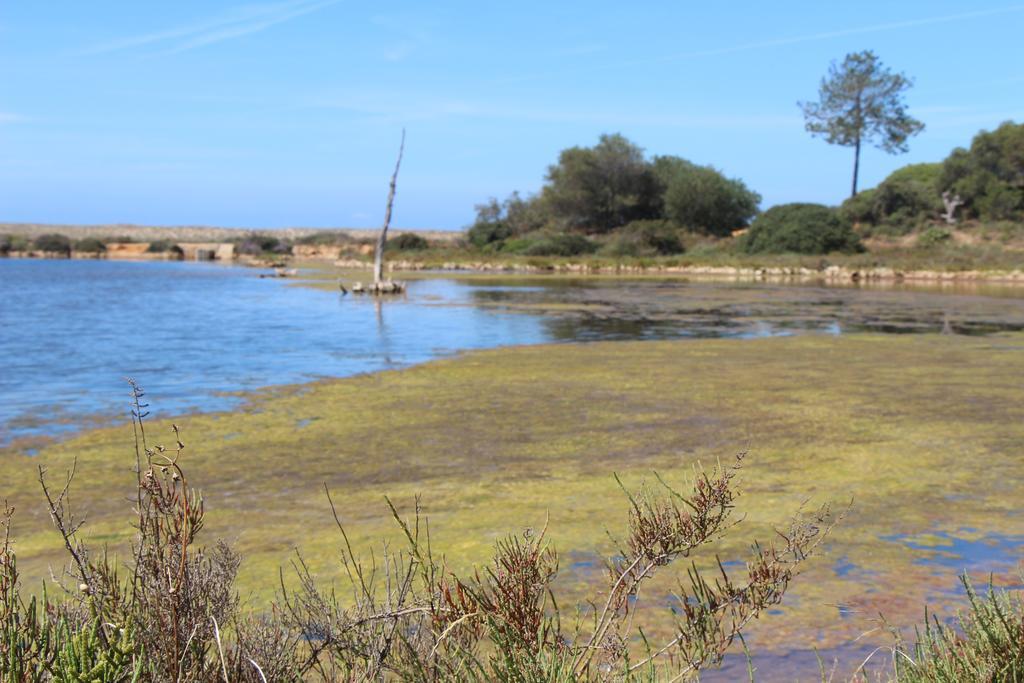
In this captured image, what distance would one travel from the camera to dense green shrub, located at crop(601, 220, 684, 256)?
58.8 meters

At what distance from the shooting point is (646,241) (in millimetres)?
61125

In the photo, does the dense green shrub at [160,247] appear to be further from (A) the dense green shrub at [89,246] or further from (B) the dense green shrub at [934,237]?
(B) the dense green shrub at [934,237]

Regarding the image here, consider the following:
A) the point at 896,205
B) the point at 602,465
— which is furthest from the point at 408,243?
the point at 602,465

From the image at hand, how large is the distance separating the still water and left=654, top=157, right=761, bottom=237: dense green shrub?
32.6m

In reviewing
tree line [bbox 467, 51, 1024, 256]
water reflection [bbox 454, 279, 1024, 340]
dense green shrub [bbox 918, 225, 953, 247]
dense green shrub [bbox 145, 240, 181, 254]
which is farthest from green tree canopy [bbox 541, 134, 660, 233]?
water reflection [bbox 454, 279, 1024, 340]

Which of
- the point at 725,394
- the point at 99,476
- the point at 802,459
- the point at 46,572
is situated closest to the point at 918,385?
the point at 725,394

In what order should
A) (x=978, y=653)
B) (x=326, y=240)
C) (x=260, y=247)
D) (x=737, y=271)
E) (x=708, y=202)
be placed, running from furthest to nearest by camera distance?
(x=326, y=240)
(x=260, y=247)
(x=708, y=202)
(x=737, y=271)
(x=978, y=653)

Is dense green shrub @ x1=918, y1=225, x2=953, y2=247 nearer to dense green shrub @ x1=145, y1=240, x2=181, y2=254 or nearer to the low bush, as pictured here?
the low bush

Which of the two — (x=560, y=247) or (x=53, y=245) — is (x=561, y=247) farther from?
(x=53, y=245)

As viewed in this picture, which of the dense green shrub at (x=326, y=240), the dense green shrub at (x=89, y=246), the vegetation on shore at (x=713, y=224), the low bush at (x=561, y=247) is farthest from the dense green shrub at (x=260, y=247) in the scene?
the low bush at (x=561, y=247)

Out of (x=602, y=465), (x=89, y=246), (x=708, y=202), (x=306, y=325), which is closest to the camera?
(x=602, y=465)

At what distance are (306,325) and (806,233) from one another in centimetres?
3913

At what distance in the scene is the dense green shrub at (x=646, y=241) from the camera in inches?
2315

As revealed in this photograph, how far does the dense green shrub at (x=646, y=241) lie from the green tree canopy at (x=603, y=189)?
8.52 m
